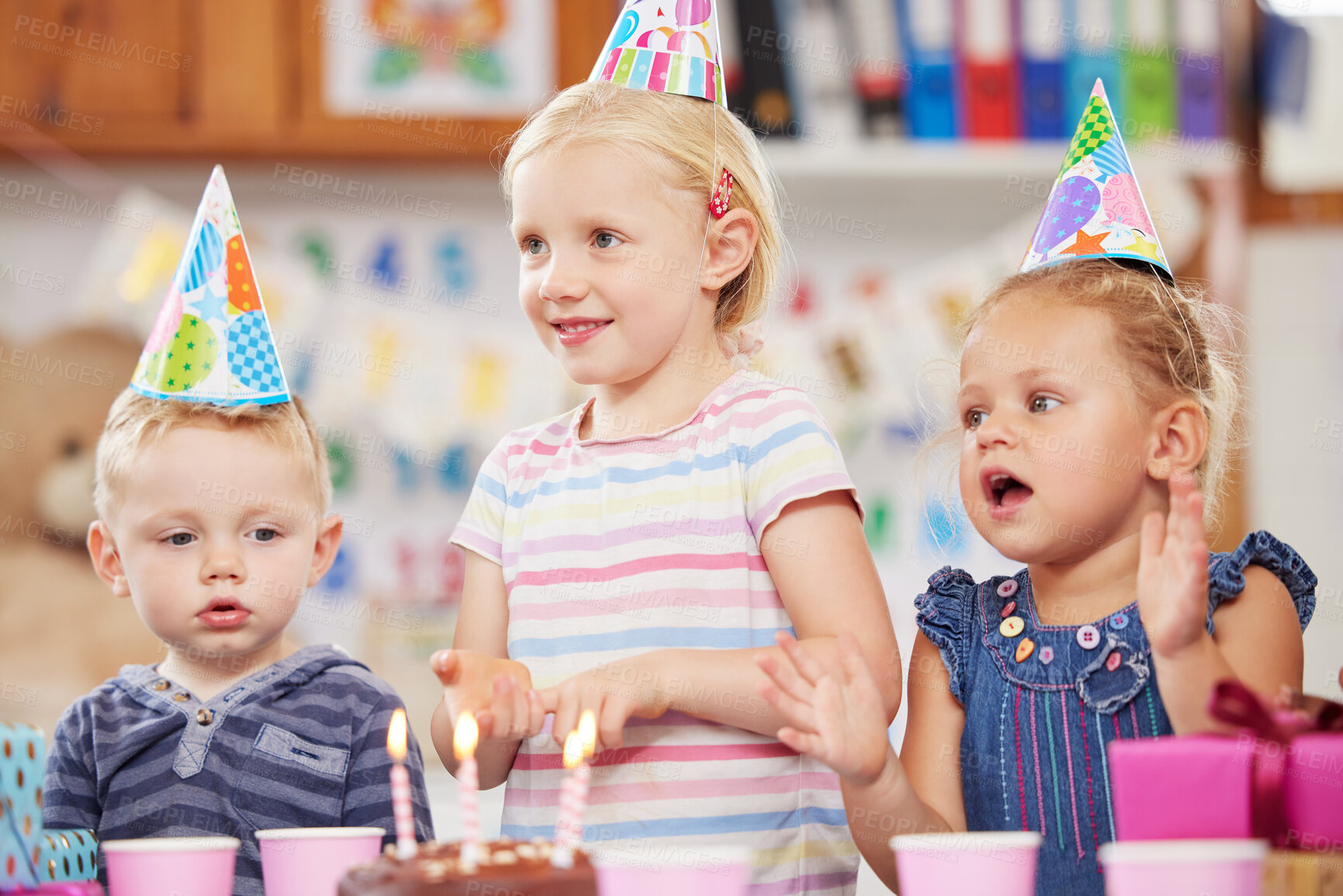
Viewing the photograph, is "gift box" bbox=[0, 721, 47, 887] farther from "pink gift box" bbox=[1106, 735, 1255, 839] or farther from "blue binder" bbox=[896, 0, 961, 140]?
"blue binder" bbox=[896, 0, 961, 140]

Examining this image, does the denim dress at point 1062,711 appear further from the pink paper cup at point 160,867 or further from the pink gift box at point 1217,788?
the pink paper cup at point 160,867

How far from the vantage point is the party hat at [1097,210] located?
1.07 metres

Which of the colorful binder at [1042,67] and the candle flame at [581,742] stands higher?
the colorful binder at [1042,67]

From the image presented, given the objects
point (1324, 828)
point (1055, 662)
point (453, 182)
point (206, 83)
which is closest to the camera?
point (1324, 828)

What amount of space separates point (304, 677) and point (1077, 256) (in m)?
0.74

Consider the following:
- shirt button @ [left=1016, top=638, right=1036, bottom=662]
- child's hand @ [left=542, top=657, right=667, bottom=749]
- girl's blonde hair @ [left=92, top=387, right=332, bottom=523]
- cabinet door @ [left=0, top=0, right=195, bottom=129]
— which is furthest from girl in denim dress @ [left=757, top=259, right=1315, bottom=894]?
cabinet door @ [left=0, top=0, right=195, bottom=129]

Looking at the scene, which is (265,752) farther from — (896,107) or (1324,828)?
(896,107)

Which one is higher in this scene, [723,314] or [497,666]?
[723,314]

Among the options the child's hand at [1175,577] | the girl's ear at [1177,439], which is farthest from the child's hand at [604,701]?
the girl's ear at [1177,439]

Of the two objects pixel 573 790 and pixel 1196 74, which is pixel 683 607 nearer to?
pixel 573 790

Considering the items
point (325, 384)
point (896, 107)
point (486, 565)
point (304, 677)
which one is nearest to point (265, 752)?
point (304, 677)

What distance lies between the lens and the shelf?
2385 millimetres

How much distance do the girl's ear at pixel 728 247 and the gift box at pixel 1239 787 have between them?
0.53 m

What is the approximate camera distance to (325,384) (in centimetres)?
236
